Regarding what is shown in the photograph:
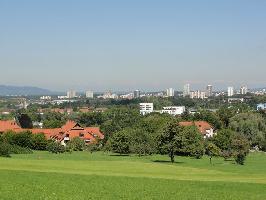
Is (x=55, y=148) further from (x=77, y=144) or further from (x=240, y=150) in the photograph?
(x=240, y=150)

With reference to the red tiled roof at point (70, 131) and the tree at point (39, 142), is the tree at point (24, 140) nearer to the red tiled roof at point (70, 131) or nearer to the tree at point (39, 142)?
the tree at point (39, 142)

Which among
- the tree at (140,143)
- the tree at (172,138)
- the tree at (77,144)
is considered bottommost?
the tree at (77,144)

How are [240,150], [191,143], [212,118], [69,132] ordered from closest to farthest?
[240,150] → [191,143] → [69,132] → [212,118]

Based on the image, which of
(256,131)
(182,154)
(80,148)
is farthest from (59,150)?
(256,131)

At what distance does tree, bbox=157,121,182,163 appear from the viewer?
73.5m

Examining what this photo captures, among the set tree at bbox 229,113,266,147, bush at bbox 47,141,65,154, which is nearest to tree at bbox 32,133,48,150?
bush at bbox 47,141,65,154

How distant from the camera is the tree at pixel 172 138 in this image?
7350 cm

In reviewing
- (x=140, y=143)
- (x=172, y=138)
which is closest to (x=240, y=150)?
(x=172, y=138)

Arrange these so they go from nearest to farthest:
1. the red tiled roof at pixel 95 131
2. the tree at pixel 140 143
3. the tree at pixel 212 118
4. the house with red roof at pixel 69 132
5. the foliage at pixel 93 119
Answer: the tree at pixel 140 143 → the house with red roof at pixel 69 132 → the red tiled roof at pixel 95 131 → the tree at pixel 212 118 → the foliage at pixel 93 119

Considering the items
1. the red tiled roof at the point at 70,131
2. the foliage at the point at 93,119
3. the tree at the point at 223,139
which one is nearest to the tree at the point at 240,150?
the tree at the point at 223,139

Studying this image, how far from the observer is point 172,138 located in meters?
74.4

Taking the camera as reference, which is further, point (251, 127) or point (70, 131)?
point (70, 131)

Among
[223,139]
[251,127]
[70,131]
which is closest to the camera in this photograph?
[223,139]

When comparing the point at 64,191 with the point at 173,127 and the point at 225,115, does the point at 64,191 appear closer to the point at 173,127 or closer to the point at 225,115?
the point at 173,127
